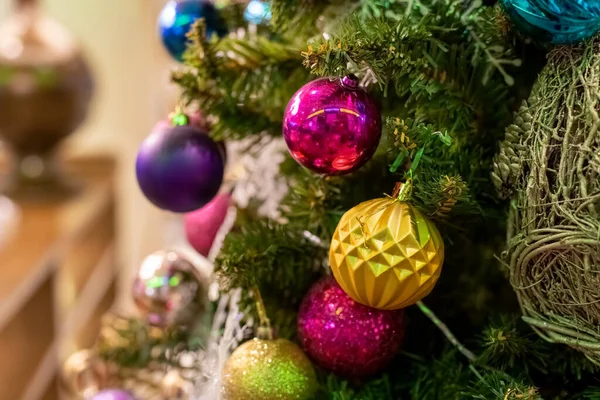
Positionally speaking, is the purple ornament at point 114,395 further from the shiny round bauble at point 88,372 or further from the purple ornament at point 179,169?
the purple ornament at point 179,169

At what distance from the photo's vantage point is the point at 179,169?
411 mm

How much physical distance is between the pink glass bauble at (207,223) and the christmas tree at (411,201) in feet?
0.09

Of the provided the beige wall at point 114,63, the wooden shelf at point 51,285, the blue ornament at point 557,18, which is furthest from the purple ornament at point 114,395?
the beige wall at point 114,63

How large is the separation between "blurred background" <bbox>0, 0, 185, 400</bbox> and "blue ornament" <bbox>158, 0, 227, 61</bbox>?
2cm

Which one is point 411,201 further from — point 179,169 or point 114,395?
point 114,395

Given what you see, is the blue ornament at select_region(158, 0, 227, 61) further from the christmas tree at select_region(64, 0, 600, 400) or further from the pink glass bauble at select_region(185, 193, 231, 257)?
the pink glass bauble at select_region(185, 193, 231, 257)

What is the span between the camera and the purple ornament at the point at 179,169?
0.41m

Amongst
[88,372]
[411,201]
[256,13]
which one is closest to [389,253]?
[411,201]

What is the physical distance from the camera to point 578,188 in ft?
0.97

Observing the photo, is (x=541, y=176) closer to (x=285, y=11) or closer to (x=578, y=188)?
(x=578, y=188)

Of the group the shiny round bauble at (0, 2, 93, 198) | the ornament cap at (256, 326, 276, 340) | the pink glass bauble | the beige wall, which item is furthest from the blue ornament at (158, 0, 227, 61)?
the beige wall

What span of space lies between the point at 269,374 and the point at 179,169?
5.4 inches

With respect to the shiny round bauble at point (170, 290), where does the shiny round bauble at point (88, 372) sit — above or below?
below

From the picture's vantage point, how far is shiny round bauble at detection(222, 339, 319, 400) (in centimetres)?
37
